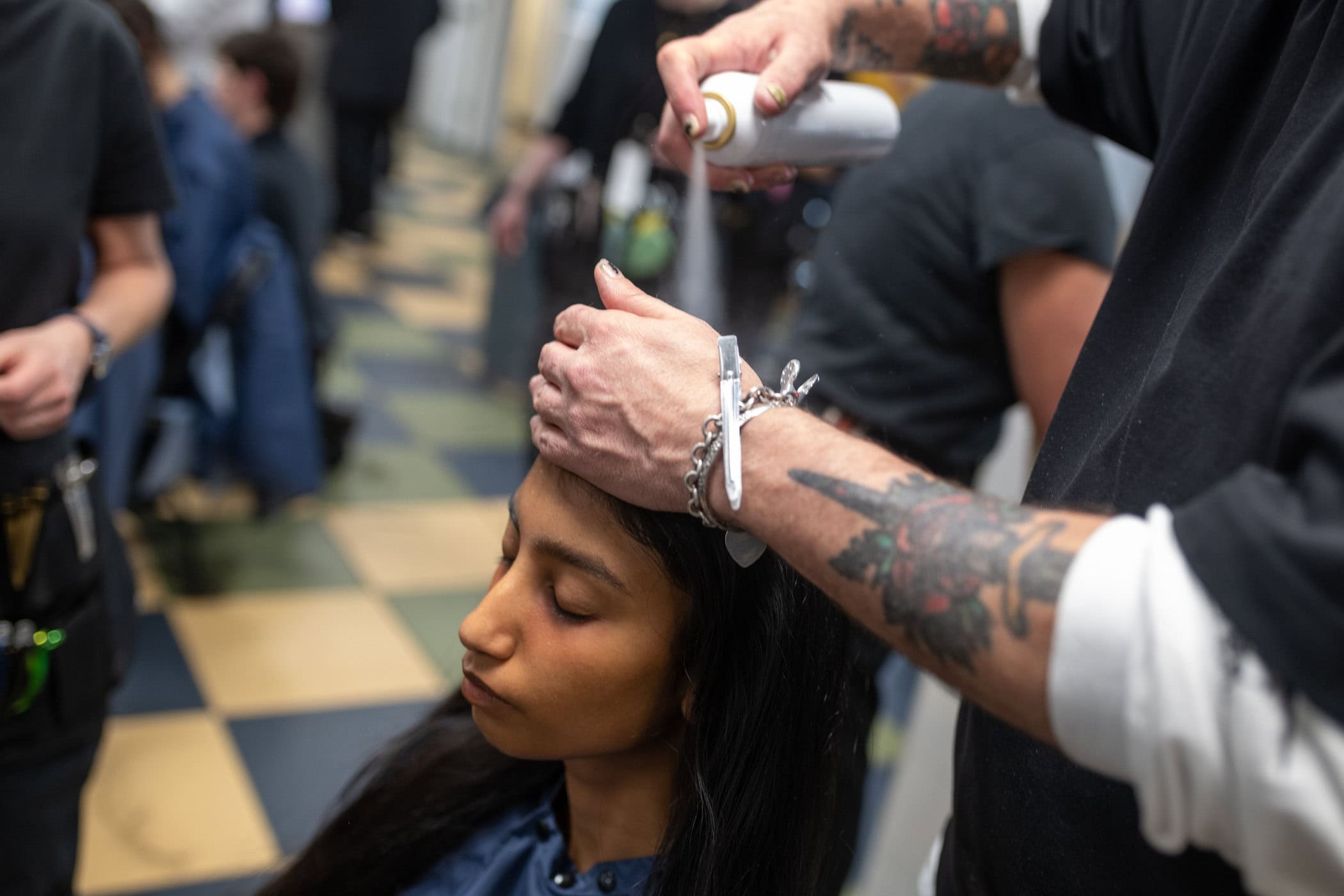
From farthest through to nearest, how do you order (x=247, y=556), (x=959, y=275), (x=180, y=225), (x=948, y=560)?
(x=247, y=556), (x=180, y=225), (x=959, y=275), (x=948, y=560)

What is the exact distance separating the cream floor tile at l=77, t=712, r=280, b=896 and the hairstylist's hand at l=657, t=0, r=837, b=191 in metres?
1.44

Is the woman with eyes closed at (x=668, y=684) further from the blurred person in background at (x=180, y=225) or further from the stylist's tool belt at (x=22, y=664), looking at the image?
the blurred person in background at (x=180, y=225)

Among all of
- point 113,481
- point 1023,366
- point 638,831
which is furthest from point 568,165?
point 638,831

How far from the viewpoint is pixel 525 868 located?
1.14m

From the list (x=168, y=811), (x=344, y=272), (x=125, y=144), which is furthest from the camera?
(x=344, y=272)

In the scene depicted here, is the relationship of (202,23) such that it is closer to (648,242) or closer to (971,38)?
(648,242)

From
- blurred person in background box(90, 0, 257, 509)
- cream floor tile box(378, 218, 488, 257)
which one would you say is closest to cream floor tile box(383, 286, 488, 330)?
cream floor tile box(378, 218, 488, 257)

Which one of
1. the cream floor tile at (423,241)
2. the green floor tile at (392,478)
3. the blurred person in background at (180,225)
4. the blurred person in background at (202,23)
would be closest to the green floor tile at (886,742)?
the green floor tile at (392,478)

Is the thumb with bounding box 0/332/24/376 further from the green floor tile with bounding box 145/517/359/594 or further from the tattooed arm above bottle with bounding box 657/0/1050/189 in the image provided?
the green floor tile with bounding box 145/517/359/594

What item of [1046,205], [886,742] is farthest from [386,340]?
[1046,205]

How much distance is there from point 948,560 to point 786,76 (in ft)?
1.63

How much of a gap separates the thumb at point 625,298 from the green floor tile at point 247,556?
2.34 meters

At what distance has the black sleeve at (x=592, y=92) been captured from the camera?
3.01 metres

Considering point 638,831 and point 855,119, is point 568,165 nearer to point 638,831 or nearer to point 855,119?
point 855,119
